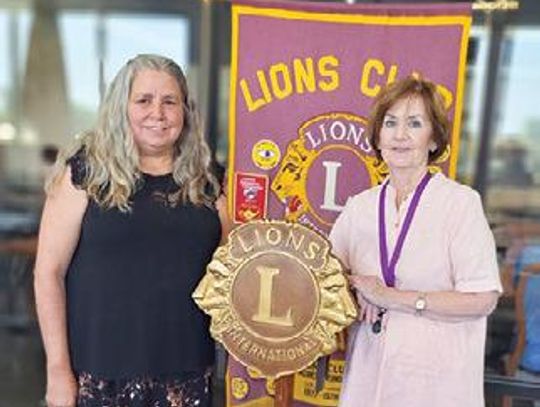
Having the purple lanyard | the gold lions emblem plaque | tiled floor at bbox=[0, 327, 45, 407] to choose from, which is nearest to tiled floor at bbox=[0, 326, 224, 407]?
tiled floor at bbox=[0, 327, 45, 407]

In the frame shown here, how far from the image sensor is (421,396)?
5.09 feet

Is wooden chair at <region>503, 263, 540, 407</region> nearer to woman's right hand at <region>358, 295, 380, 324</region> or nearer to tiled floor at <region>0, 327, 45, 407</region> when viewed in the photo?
woman's right hand at <region>358, 295, 380, 324</region>

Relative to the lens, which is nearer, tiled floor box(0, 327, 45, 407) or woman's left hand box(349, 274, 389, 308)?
woman's left hand box(349, 274, 389, 308)

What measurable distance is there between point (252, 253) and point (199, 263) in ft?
0.58

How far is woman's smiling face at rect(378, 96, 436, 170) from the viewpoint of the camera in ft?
4.92

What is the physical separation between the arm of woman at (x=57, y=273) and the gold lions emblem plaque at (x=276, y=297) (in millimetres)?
343

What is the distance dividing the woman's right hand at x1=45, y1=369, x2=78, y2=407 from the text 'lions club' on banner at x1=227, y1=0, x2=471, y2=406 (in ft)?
1.72

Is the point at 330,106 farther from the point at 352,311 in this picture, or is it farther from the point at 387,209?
the point at 352,311

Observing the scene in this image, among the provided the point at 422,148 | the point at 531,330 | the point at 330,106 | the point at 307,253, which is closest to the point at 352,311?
the point at 307,253

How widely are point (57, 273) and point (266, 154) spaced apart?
0.75 metres

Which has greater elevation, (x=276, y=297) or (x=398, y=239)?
(x=398, y=239)

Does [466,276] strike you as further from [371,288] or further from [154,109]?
[154,109]

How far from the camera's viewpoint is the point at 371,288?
1536 millimetres

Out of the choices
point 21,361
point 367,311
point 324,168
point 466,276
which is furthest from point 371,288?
point 21,361
